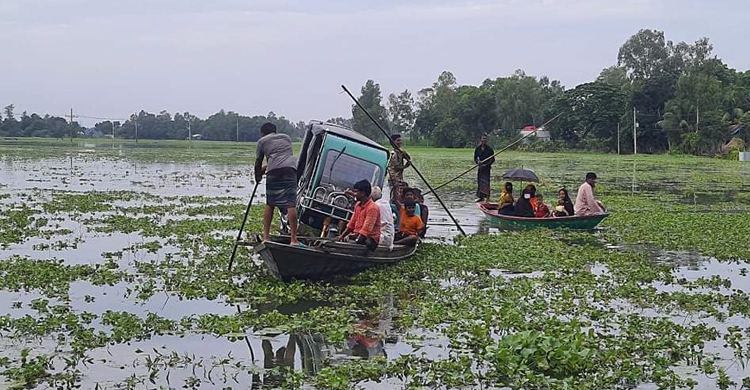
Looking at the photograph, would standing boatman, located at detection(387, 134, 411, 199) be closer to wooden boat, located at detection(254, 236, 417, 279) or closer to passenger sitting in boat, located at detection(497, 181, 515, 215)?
passenger sitting in boat, located at detection(497, 181, 515, 215)

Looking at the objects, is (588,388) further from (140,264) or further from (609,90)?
(609,90)

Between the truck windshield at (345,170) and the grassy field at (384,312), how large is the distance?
1.76 m

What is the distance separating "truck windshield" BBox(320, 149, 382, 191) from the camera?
15.3 metres

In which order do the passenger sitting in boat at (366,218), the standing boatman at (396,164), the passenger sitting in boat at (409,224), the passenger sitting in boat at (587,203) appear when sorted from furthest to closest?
the passenger sitting in boat at (587,203), the standing boatman at (396,164), the passenger sitting in boat at (409,224), the passenger sitting in boat at (366,218)

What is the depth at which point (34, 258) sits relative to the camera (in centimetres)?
1363

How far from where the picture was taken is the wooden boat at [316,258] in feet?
36.9

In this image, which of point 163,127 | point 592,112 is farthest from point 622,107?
point 163,127

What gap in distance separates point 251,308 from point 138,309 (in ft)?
4.27

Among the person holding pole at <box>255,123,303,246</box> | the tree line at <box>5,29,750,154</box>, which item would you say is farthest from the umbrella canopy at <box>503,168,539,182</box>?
the tree line at <box>5,29,750,154</box>

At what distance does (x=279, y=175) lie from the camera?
478 inches

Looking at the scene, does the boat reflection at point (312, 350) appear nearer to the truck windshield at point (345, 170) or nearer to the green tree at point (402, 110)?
the truck windshield at point (345, 170)

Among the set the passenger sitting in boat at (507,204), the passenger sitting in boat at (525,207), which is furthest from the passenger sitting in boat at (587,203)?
the passenger sitting in boat at (507,204)

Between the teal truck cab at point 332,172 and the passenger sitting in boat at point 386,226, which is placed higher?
the teal truck cab at point 332,172

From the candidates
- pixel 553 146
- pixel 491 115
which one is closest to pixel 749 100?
pixel 553 146
